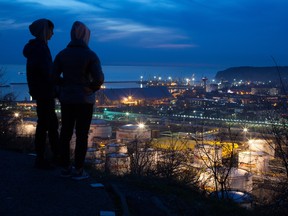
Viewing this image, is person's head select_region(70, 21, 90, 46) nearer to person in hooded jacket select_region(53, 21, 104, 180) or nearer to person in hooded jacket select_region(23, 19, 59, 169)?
person in hooded jacket select_region(53, 21, 104, 180)

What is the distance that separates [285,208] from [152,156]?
2.54m

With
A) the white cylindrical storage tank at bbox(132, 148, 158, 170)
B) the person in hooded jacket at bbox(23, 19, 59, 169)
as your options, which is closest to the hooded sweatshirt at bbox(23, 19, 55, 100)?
the person in hooded jacket at bbox(23, 19, 59, 169)

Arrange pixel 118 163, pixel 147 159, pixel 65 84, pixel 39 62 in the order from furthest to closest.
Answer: pixel 118 163, pixel 147 159, pixel 39 62, pixel 65 84

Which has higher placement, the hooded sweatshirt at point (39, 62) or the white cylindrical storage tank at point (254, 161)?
the hooded sweatshirt at point (39, 62)

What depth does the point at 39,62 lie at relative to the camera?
Result: 12.8 ft

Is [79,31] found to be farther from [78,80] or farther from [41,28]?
[41,28]

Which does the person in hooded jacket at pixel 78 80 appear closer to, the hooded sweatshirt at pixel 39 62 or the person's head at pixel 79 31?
the person's head at pixel 79 31

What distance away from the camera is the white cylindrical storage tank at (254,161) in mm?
8559

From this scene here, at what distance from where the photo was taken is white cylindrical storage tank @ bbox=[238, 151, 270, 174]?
28.1ft

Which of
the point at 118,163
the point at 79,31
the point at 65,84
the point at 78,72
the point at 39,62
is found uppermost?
the point at 79,31

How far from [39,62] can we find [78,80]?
0.58 m

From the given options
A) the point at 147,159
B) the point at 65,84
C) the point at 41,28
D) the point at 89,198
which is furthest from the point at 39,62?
the point at 147,159

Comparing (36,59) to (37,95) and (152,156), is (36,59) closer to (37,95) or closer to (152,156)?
(37,95)

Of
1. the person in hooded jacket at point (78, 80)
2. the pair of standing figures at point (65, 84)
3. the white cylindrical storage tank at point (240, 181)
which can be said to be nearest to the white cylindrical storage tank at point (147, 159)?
the white cylindrical storage tank at point (240, 181)
